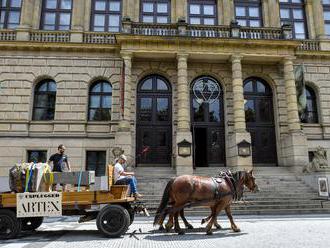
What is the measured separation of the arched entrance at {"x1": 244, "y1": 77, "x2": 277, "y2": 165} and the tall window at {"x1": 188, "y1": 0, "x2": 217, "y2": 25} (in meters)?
5.81

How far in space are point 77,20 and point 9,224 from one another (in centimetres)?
1780

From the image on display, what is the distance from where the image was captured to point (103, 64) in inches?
847

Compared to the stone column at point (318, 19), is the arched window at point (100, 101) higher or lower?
lower

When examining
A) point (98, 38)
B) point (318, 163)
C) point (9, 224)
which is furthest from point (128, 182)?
point (98, 38)

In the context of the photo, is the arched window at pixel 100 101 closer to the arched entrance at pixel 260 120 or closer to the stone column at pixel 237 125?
the stone column at pixel 237 125

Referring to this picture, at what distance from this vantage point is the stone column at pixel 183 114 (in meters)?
18.4

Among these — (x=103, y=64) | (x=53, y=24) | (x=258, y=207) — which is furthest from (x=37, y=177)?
(x=53, y=24)

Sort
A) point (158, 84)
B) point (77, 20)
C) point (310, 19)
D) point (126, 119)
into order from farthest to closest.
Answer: point (310, 19), point (77, 20), point (158, 84), point (126, 119)

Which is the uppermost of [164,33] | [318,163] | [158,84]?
[164,33]

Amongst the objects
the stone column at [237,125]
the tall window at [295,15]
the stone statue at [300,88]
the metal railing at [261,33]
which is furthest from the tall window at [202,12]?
the stone statue at [300,88]

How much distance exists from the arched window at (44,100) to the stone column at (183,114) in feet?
29.5

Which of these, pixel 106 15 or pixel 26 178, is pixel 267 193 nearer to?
pixel 26 178

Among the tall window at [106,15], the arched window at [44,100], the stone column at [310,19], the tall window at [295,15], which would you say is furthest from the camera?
the tall window at [295,15]

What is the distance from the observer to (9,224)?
8195 mm
